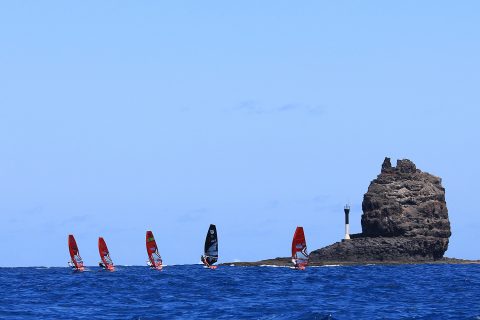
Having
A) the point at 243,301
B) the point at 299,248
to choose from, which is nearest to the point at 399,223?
the point at 299,248

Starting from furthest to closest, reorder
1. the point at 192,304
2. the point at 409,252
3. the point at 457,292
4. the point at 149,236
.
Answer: the point at 409,252 → the point at 149,236 → the point at 457,292 → the point at 192,304

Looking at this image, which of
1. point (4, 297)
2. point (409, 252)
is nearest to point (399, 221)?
→ point (409, 252)

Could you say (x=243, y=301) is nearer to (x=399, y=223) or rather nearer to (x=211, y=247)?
(x=211, y=247)

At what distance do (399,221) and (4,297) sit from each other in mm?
117260

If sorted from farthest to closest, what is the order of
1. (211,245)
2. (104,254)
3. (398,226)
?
(398,226) → (104,254) → (211,245)

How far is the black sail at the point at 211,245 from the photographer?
433ft

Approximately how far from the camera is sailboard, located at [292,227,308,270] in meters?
133

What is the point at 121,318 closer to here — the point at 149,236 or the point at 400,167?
the point at 149,236

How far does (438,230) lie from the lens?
184 meters

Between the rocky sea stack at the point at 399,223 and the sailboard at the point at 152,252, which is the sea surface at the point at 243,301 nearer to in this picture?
the sailboard at the point at 152,252

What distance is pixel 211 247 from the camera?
134 meters

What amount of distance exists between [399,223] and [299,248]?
5080 cm

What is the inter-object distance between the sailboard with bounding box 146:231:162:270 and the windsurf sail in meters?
7.06

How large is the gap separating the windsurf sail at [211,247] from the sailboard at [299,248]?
10291 millimetres
